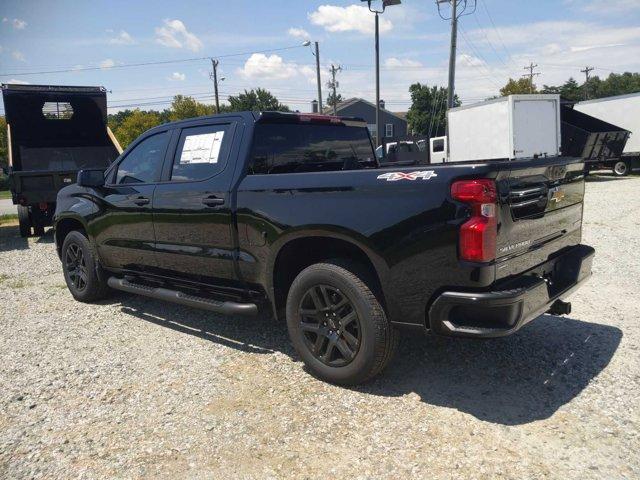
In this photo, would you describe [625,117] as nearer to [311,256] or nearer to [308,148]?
[308,148]

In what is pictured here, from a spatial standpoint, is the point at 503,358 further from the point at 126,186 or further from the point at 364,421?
the point at 126,186

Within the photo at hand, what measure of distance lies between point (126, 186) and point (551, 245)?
392 cm

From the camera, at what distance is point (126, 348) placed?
14.6 feet

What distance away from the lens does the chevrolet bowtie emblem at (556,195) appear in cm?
331

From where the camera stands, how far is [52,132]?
40.8 ft

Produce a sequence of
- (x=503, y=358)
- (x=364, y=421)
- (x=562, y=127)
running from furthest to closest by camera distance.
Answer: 1. (x=562, y=127)
2. (x=503, y=358)
3. (x=364, y=421)

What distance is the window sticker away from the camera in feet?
13.8

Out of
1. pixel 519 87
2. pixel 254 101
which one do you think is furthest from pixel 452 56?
pixel 254 101

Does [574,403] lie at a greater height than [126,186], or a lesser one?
lesser

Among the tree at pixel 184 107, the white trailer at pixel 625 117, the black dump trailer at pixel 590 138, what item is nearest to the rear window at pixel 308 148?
the black dump trailer at pixel 590 138

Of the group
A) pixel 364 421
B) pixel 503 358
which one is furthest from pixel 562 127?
pixel 364 421

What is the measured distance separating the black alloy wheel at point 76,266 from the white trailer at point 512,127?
13.9 metres

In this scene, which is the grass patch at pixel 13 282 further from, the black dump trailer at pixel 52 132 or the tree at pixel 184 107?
the tree at pixel 184 107

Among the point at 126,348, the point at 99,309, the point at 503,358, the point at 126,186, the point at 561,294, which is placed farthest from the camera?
the point at 99,309
